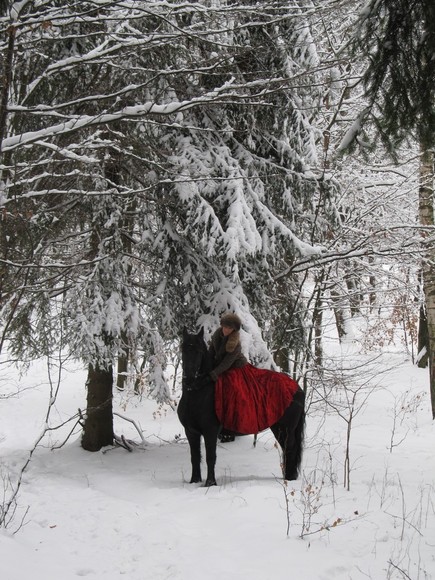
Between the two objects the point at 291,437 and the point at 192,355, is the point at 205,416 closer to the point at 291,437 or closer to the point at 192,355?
the point at 192,355

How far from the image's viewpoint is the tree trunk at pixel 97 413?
325 inches

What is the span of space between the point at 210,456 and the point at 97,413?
2.74 metres

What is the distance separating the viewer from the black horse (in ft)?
20.3

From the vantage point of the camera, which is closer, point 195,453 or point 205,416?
point 205,416

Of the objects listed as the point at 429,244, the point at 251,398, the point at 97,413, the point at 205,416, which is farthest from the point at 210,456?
the point at 429,244

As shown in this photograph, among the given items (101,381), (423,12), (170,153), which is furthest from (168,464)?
(423,12)

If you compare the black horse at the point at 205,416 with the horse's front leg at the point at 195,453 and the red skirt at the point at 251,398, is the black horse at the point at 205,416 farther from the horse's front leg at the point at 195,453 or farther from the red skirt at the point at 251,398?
the red skirt at the point at 251,398

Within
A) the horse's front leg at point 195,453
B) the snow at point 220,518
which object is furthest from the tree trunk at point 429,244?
the horse's front leg at point 195,453

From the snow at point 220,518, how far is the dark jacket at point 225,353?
55.1 inches

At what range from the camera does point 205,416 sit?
21.0ft

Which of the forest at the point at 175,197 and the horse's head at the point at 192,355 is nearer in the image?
the horse's head at the point at 192,355

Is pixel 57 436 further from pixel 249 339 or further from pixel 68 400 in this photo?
pixel 249 339

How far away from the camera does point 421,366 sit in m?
18.8

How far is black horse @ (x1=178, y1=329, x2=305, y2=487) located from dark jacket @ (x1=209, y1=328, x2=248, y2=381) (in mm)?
163
